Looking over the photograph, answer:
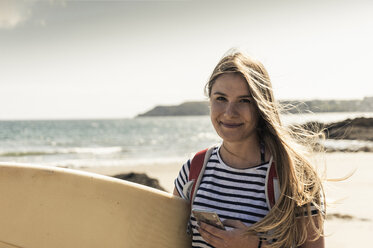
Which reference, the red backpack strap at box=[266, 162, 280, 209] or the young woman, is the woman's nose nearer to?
the young woman

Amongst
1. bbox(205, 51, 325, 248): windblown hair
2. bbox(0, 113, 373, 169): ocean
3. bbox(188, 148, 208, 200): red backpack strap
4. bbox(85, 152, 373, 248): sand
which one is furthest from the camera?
bbox(0, 113, 373, 169): ocean

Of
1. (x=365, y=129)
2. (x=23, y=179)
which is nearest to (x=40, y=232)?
(x=23, y=179)

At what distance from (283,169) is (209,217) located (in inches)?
13.8

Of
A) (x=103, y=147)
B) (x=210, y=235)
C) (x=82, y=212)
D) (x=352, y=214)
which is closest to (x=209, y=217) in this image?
(x=210, y=235)

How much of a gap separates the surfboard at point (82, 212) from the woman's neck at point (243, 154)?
0.34 metres

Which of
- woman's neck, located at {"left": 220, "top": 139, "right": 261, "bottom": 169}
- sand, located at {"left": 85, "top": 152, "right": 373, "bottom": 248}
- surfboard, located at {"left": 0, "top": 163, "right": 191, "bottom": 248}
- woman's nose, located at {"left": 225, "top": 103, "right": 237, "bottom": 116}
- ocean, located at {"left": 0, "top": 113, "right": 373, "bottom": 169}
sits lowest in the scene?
ocean, located at {"left": 0, "top": 113, "right": 373, "bottom": 169}

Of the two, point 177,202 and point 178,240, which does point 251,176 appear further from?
point 178,240

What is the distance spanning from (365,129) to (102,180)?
743 inches

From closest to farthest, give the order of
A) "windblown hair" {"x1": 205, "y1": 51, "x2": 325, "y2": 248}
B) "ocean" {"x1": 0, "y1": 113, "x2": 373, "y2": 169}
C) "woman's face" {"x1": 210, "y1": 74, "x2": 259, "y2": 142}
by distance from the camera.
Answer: "windblown hair" {"x1": 205, "y1": 51, "x2": 325, "y2": 248} → "woman's face" {"x1": 210, "y1": 74, "x2": 259, "y2": 142} → "ocean" {"x1": 0, "y1": 113, "x2": 373, "y2": 169}

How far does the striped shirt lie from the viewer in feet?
4.45

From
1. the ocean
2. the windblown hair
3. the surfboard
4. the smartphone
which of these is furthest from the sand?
the ocean

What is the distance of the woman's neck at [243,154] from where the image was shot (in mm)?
1445

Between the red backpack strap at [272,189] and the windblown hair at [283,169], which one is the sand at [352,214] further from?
the red backpack strap at [272,189]

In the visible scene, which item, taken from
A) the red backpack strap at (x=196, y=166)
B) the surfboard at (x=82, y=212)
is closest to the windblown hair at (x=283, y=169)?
the red backpack strap at (x=196, y=166)
